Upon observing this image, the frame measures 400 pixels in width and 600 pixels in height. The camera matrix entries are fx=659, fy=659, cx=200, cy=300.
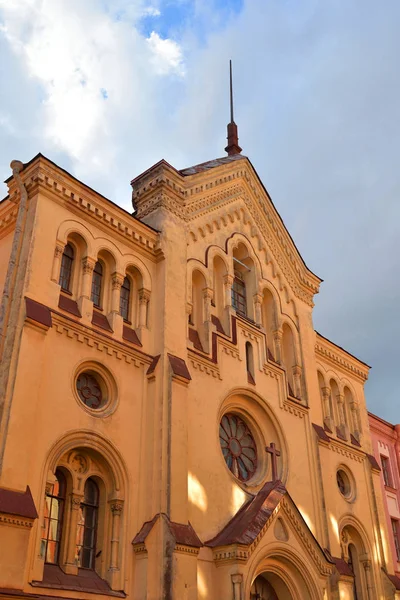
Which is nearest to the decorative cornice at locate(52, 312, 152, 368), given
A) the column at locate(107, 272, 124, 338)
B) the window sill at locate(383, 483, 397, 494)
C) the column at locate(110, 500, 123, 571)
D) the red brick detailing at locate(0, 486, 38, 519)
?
the column at locate(107, 272, 124, 338)

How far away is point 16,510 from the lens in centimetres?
1351

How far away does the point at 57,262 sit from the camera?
1752 cm

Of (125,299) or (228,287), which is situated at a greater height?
(228,287)

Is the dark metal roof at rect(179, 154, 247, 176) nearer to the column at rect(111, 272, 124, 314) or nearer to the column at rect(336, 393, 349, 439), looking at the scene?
the column at rect(111, 272, 124, 314)

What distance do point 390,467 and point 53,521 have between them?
20.9 metres

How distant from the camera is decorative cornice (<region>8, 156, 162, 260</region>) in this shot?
18.0 m

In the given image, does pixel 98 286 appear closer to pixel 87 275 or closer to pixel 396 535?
pixel 87 275

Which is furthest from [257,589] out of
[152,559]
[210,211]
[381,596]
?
[210,211]

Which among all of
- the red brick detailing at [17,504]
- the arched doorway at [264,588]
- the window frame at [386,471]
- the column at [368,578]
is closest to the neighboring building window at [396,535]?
the window frame at [386,471]

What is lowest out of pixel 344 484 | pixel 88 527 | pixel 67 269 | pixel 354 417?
pixel 88 527

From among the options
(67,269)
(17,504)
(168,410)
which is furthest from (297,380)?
(17,504)

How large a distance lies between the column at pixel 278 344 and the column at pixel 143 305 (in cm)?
658

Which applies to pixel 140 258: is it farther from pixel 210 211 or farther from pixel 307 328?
pixel 307 328

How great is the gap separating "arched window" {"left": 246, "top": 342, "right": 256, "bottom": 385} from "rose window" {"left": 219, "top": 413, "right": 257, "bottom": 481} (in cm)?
135
